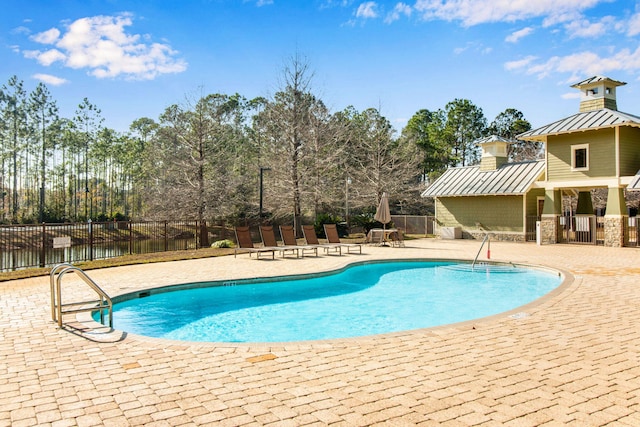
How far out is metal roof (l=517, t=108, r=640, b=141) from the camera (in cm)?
1740

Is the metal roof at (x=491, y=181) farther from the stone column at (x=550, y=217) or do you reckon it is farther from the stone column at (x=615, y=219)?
the stone column at (x=615, y=219)

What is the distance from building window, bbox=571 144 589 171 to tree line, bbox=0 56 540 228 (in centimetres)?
1126

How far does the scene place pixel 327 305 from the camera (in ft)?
29.8

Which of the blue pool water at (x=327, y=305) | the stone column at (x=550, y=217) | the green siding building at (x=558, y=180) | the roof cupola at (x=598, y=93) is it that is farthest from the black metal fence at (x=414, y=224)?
the blue pool water at (x=327, y=305)

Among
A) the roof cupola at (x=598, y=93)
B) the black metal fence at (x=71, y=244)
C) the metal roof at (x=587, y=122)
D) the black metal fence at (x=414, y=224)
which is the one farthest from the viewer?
the black metal fence at (x=414, y=224)

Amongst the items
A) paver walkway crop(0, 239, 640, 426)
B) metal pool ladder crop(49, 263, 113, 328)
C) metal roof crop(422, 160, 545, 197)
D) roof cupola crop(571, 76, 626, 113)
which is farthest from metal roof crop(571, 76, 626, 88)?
metal pool ladder crop(49, 263, 113, 328)

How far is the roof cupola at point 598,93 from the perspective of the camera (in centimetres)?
1923

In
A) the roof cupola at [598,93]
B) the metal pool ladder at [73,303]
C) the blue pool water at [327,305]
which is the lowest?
the blue pool water at [327,305]

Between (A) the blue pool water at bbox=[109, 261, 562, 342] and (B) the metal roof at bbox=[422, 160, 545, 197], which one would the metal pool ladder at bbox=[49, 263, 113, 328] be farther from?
(B) the metal roof at bbox=[422, 160, 545, 197]

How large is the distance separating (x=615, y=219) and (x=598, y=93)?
5791mm

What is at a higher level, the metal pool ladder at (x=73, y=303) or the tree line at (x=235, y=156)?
the tree line at (x=235, y=156)

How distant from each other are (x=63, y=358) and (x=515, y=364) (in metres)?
4.52

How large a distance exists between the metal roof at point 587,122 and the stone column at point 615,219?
8.72ft

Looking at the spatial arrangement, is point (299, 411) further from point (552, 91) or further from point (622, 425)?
point (552, 91)
